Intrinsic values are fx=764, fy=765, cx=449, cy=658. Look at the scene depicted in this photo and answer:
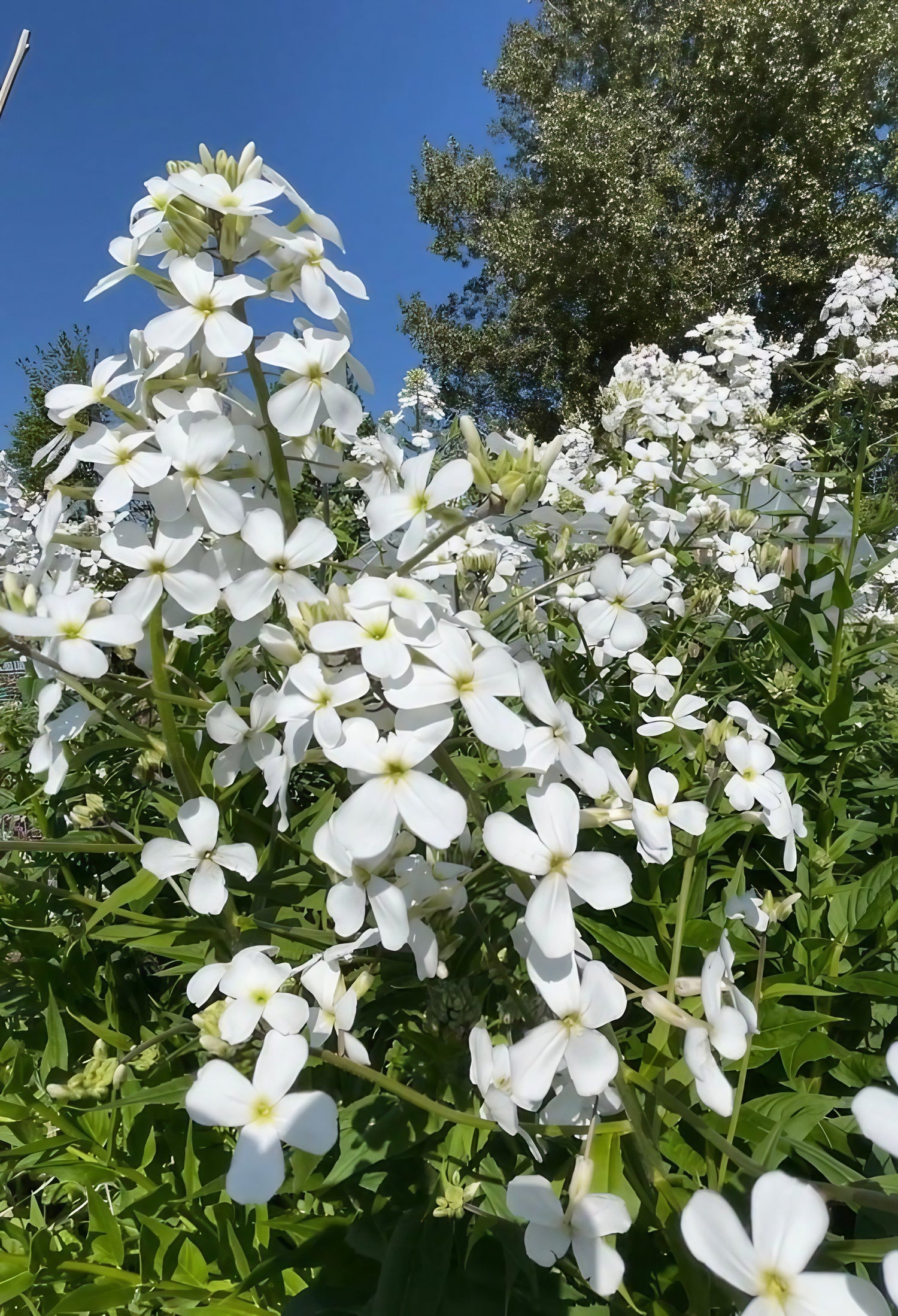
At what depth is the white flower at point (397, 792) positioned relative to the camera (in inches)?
32.3

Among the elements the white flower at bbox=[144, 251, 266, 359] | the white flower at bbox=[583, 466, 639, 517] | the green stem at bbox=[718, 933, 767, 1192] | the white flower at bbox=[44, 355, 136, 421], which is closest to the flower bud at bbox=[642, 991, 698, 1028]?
the green stem at bbox=[718, 933, 767, 1192]

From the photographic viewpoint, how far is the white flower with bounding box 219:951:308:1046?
94cm

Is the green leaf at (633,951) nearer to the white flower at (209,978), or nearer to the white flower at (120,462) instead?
the white flower at (209,978)

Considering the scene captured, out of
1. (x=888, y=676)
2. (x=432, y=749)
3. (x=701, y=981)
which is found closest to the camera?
(x=432, y=749)

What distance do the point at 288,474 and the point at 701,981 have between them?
0.94 meters

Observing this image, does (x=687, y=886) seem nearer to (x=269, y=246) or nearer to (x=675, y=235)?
(x=269, y=246)

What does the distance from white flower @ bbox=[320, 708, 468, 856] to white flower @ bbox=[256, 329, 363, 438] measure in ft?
1.59

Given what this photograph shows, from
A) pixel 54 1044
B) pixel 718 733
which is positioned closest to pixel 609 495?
pixel 718 733

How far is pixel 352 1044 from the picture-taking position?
1.04 meters

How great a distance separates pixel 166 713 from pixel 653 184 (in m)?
17.9

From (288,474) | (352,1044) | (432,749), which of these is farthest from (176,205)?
(352,1044)

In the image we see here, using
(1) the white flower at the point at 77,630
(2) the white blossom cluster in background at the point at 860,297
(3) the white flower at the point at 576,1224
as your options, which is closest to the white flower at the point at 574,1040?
(3) the white flower at the point at 576,1224

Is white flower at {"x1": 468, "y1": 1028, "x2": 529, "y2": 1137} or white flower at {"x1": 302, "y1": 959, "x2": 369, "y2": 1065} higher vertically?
white flower at {"x1": 302, "y1": 959, "x2": 369, "y2": 1065}

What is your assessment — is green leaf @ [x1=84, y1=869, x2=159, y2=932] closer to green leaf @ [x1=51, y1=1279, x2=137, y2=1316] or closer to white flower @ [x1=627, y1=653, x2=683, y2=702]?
green leaf @ [x1=51, y1=1279, x2=137, y2=1316]
